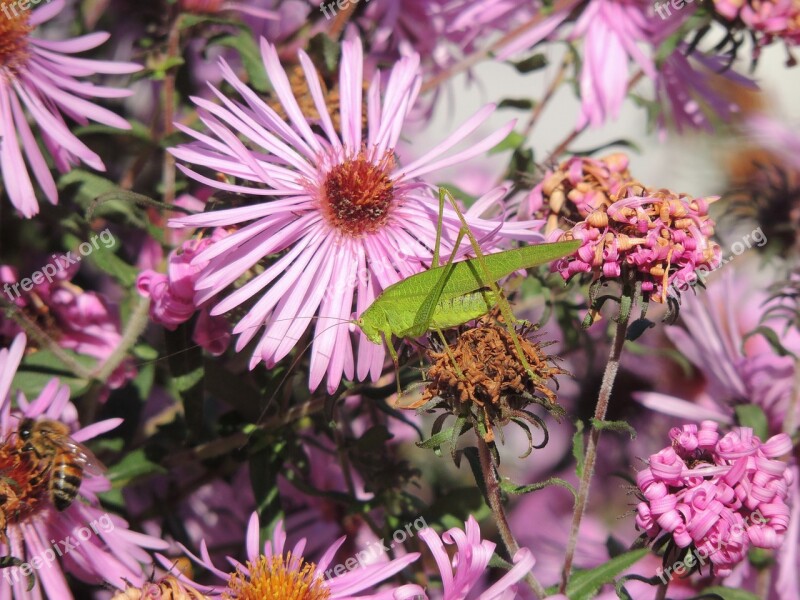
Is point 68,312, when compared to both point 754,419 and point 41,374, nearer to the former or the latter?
point 41,374

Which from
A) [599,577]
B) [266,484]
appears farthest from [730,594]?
[266,484]

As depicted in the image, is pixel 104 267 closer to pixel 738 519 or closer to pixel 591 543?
pixel 738 519

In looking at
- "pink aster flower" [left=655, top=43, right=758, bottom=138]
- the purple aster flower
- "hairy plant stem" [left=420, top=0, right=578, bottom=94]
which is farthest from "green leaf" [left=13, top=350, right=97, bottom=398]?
"pink aster flower" [left=655, top=43, right=758, bottom=138]

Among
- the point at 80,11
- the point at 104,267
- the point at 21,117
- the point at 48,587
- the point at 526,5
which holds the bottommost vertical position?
the point at 48,587

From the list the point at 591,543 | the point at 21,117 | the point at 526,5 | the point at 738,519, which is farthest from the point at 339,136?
the point at 591,543

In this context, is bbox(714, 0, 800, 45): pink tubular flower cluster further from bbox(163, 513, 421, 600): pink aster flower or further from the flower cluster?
bbox(163, 513, 421, 600): pink aster flower

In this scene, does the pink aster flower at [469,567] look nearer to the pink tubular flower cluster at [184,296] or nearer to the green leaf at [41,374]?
the pink tubular flower cluster at [184,296]

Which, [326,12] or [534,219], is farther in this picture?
[326,12]

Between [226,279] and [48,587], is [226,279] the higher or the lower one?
the higher one

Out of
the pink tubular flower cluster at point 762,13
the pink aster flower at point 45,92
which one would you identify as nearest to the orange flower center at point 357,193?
the pink aster flower at point 45,92
